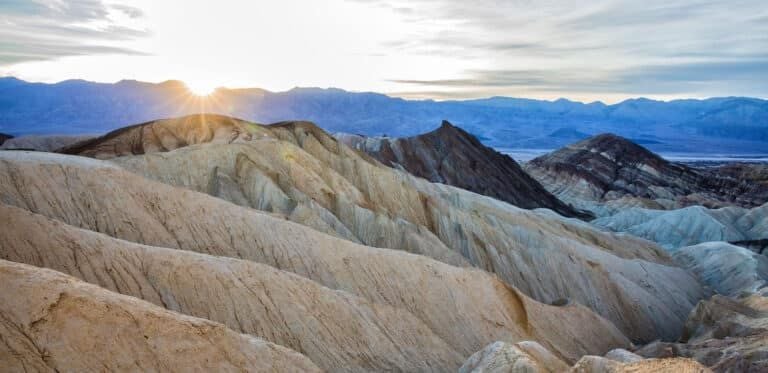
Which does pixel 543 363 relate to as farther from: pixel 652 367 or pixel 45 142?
pixel 45 142

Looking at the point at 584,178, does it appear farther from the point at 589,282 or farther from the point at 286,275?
the point at 286,275

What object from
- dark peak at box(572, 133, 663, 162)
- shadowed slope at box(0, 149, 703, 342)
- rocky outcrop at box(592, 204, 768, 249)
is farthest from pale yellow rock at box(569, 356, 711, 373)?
dark peak at box(572, 133, 663, 162)

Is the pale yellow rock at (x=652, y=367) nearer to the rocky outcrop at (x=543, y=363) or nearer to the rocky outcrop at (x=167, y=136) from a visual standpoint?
the rocky outcrop at (x=543, y=363)

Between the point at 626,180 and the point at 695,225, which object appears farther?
the point at 626,180

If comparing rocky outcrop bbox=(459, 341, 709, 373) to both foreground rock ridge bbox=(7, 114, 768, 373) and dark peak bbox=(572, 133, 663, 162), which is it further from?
dark peak bbox=(572, 133, 663, 162)

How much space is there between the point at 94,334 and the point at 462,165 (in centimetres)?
7100

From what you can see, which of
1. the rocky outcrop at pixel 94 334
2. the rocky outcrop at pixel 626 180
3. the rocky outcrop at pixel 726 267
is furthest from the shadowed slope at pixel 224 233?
the rocky outcrop at pixel 626 180

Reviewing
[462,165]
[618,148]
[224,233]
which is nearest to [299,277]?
[224,233]

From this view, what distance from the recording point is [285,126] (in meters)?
45.7

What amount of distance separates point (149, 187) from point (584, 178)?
87.3 m

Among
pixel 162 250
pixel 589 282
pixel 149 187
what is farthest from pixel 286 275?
pixel 589 282

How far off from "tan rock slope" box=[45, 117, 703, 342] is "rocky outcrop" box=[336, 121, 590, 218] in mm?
31297

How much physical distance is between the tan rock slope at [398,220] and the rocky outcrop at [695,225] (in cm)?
2215

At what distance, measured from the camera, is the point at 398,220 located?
111 ft
